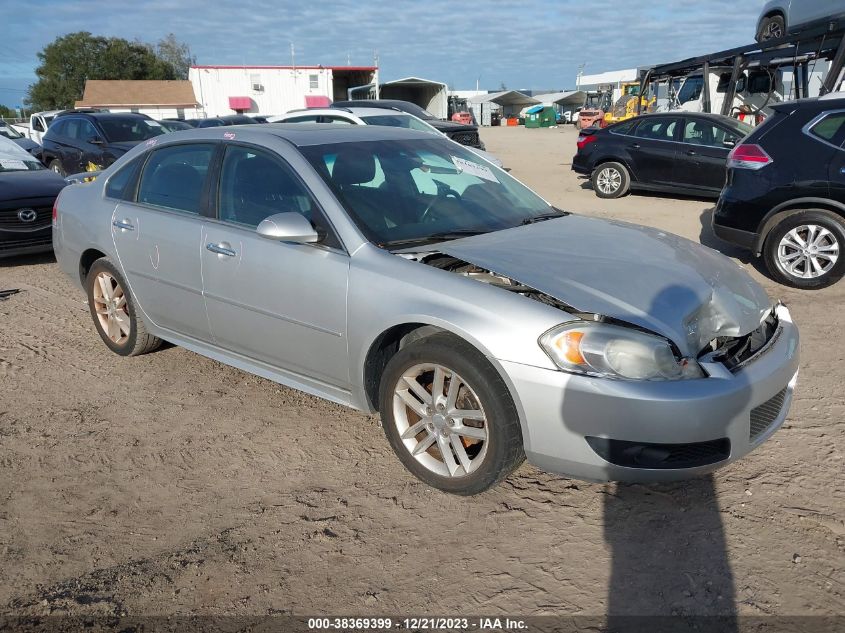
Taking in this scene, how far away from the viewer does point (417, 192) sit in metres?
3.89

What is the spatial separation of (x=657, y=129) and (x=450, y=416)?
36.2ft

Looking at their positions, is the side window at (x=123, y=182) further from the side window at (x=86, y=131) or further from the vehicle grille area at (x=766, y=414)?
the side window at (x=86, y=131)

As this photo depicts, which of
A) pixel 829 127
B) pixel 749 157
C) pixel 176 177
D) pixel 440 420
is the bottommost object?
pixel 440 420

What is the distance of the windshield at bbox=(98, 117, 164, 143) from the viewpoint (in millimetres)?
12414

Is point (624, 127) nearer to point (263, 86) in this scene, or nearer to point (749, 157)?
point (749, 157)

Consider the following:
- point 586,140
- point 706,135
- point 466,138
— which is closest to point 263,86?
point 466,138

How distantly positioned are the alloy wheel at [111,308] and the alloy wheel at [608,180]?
10236mm

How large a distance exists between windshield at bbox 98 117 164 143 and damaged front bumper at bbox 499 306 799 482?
11645 mm

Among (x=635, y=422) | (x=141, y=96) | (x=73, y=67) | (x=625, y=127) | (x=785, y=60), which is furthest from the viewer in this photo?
(x=73, y=67)

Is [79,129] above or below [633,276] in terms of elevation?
above

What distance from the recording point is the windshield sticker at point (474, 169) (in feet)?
14.1

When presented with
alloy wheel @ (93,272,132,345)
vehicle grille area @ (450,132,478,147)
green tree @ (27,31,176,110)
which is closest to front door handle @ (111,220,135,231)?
alloy wheel @ (93,272,132,345)

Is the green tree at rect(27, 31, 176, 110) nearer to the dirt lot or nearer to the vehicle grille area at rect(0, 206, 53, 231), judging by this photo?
the vehicle grille area at rect(0, 206, 53, 231)

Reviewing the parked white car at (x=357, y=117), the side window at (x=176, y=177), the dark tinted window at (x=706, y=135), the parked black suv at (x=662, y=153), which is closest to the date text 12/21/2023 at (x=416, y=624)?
the side window at (x=176, y=177)
